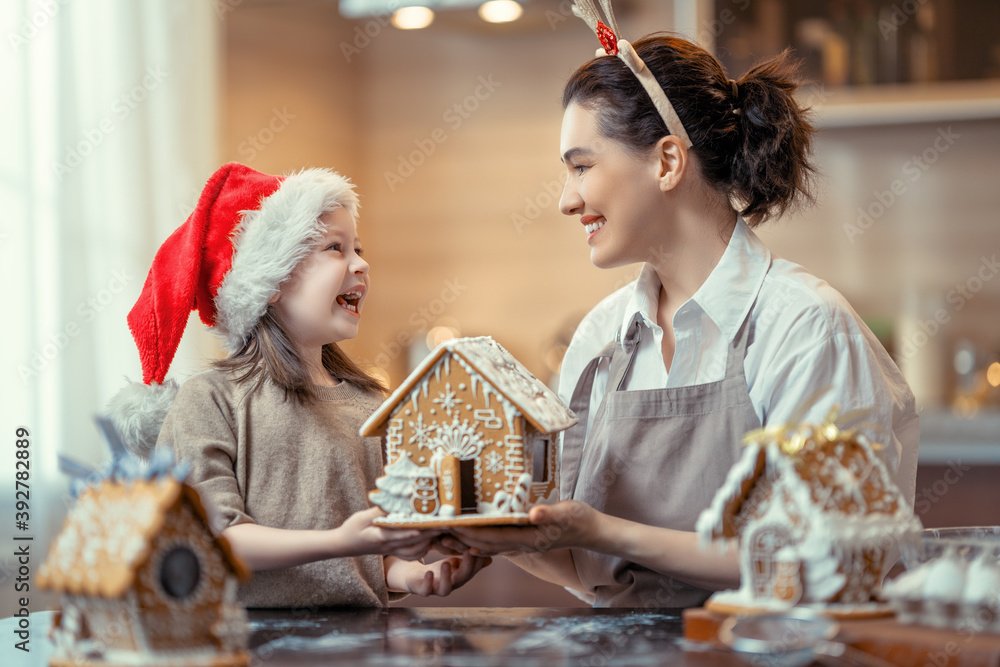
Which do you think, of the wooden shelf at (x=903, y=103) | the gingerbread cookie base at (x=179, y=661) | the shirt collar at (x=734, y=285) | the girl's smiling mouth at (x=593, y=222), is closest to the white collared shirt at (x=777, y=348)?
the shirt collar at (x=734, y=285)

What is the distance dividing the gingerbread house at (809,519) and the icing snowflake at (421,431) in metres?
0.42

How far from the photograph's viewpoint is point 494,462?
1.23m

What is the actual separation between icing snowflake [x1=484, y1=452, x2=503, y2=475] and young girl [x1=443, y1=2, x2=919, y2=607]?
0.10 m

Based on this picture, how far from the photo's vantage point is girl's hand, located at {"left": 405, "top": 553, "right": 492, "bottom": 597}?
1333mm

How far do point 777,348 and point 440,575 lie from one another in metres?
0.56

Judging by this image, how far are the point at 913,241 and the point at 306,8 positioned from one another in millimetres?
2394

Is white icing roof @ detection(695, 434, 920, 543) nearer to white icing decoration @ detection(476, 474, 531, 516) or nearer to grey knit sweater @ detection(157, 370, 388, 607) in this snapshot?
white icing decoration @ detection(476, 474, 531, 516)

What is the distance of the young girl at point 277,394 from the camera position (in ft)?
4.19

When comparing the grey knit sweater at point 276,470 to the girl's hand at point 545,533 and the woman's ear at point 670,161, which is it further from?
the woman's ear at point 670,161

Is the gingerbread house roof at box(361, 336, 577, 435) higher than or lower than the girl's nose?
lower

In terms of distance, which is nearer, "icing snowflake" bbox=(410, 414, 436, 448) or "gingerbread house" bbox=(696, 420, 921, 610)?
"gingerbread house" bbox=(696, 420, 921, 610)

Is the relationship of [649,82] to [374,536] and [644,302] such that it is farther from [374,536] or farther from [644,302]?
[374,536]

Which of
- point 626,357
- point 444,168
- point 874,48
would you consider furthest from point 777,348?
point 444,168

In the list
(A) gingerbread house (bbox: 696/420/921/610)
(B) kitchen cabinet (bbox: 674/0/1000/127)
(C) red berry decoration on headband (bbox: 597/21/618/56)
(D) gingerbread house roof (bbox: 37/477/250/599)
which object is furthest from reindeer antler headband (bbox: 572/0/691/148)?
(B) kitchen cabinet (bbox: 674/0/1000/127)
